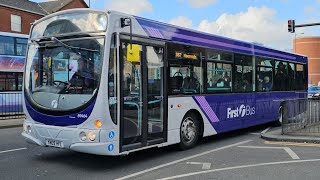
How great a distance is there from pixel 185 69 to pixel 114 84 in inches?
110

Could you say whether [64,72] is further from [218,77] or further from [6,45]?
[6,45]

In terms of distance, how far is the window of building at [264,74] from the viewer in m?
13.7

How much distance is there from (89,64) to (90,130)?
128 cm

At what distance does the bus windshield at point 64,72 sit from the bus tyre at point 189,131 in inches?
119

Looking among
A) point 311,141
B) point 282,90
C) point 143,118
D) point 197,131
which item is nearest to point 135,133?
point 143,118

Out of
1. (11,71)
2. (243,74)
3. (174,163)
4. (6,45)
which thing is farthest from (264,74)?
(6,45)

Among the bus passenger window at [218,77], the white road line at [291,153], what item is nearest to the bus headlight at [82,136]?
the bus passenger window at [218,77]

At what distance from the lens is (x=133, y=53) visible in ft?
26.2

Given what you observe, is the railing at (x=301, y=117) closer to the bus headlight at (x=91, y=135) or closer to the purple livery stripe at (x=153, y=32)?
the purple livery stripe at (x=153, y=32)

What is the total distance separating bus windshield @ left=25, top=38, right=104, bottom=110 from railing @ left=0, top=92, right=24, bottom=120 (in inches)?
485

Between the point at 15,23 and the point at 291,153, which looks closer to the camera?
the point at 291,153

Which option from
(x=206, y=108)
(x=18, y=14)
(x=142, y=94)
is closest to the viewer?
(x=142, y=94)

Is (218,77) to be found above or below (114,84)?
above

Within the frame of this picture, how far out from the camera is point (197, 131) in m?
10.5
